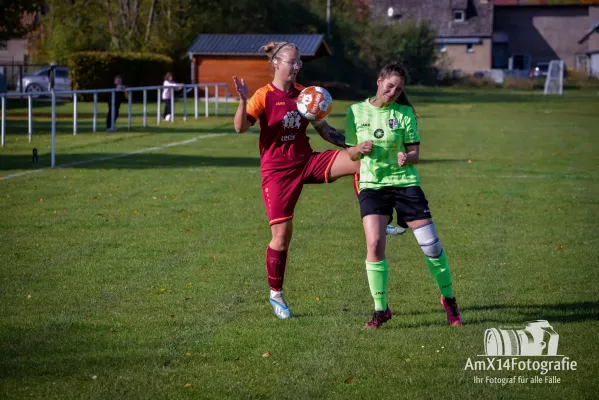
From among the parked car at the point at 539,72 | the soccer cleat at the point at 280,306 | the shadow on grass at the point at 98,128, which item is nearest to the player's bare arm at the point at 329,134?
the soccer cleat at the point at 280,306

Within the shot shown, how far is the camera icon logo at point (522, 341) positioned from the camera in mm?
6477

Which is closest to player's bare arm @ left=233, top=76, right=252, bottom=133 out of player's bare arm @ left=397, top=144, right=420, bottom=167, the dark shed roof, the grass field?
player's bare arm @ left=397, top=144, right=420, bottom=167

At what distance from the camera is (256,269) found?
958 cm

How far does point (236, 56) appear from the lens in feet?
172

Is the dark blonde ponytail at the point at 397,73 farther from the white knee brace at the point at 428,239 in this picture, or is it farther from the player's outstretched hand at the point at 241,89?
the player's outstretched hand at the point at 241,89

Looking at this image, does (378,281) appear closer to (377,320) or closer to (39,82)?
(377,320)

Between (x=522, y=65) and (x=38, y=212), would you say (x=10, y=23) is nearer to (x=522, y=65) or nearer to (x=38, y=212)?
(x=38, y=212)

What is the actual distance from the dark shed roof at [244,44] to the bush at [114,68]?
86.8 inches

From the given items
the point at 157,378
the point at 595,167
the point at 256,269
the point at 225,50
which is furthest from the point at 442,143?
the point at 225,50

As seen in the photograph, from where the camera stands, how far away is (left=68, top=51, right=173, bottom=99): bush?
4950cm

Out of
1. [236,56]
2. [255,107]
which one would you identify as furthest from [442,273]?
[236,56]

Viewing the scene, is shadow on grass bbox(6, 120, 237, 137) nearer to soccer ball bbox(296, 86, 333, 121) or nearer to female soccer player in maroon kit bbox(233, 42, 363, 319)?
female soccer player in maroon kit bbox(233, 42, 363, 319)

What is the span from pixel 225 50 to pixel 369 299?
4537cm

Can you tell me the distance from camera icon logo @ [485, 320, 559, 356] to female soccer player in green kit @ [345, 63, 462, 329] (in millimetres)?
549
